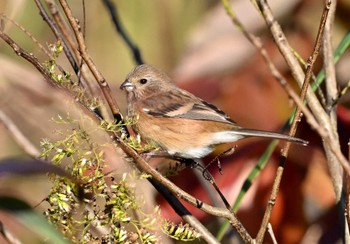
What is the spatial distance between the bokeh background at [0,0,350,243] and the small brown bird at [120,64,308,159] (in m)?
0.09

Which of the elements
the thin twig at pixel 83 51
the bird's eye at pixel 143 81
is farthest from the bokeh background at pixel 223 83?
the bird's eye at pixel 143 81

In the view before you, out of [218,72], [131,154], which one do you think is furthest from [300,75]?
[218,72]

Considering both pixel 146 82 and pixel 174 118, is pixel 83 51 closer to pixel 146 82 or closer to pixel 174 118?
pixel 174 118

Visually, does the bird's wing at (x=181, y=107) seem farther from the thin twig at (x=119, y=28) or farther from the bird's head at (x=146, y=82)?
the thin twig at (x=119, y=28)

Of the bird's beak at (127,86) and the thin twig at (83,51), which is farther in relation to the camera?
the bird's beak at (127,86)

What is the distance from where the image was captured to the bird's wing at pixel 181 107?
3.08m

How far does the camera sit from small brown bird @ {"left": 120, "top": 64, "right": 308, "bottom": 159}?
3.01 meters

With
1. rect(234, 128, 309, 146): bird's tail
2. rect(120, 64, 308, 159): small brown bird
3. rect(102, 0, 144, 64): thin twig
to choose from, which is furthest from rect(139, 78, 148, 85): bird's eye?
rect(234, 128, 309, 146): bird's tail

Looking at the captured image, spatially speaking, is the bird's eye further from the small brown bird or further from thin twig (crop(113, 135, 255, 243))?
thin twig (crop(113, 135, 255, 243))

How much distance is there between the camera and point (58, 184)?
1.73 metres

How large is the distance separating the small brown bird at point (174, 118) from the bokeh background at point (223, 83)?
0.09 m

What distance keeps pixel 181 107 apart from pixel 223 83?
39cm

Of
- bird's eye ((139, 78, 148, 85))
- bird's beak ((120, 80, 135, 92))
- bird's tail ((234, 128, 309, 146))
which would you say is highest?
bird's eye ((139, 78, 148, 85))

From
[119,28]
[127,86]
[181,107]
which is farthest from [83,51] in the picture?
[127,86]
